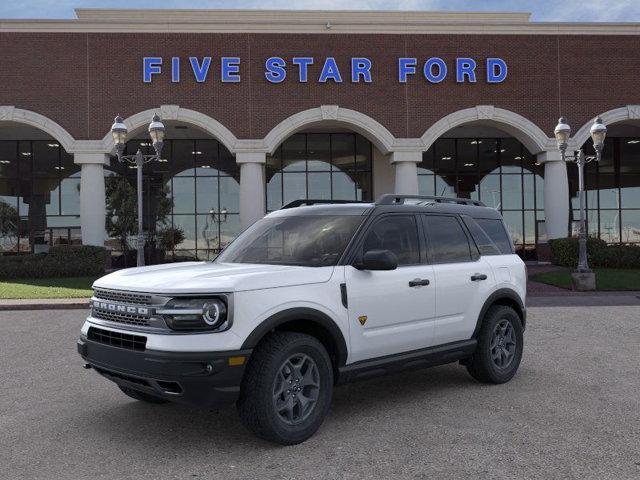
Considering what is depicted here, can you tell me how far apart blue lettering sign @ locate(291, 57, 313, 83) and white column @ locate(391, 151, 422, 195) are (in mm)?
A: 4984

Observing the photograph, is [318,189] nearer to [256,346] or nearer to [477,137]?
[477,137]

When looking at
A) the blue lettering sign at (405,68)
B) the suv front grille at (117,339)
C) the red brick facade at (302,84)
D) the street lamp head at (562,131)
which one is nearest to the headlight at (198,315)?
the suv front grille at (117,339)

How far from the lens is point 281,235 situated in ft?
17.9

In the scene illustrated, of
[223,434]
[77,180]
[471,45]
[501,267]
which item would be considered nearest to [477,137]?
[471,45]

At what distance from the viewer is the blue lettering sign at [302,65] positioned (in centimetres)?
2398

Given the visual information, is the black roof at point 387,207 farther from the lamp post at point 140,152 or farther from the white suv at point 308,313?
the lamp post at point 140,152

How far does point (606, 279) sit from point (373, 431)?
16.7 m

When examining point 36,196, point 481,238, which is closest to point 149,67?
point 36,196

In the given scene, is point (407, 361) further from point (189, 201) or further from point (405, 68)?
point (189, 201)

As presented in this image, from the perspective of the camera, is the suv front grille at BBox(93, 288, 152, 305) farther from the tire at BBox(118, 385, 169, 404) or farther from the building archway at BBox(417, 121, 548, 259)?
the building archway at BBox(417, 121, 548, 259)

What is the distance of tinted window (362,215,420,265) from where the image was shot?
17.4 ft

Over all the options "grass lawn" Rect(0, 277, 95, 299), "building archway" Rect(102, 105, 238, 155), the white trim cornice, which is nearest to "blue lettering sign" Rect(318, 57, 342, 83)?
the white trim cornice

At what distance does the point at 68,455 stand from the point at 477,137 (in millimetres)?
28772

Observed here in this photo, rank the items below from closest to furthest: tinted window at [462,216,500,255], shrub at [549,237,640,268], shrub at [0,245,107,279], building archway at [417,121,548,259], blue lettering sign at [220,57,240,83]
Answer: tinted window at [462,216,500,255]
shrub at [0,245,107,279]
shrub at [549,237,640,268]
blue lettering sign at [220,57,240,83]
building archway at [417,121,548,259]
